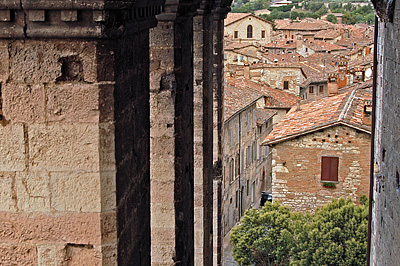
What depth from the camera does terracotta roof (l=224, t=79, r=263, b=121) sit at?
24.5 m

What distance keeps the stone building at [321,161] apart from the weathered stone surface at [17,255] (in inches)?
647

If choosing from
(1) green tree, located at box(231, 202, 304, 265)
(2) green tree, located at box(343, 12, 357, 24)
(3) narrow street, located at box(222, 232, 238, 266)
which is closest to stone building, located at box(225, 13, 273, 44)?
(2) green tree, located at box(343, 12, 357, 24)

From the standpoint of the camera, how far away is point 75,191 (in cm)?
297

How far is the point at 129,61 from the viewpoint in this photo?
3.20m

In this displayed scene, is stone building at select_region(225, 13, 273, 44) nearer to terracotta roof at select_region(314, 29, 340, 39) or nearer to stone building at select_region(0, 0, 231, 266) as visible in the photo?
terracotta roof at select_region(314, 29, 340, 39)

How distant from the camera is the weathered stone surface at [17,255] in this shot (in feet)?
9.98

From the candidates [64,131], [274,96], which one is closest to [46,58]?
[64,131]

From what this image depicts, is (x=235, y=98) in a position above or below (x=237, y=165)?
above

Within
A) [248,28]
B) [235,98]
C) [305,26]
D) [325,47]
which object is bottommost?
[325,47]

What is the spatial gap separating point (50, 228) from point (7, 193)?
23 centimetres

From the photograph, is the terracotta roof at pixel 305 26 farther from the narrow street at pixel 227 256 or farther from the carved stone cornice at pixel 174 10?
the carved stone cornice at pixel 174 10

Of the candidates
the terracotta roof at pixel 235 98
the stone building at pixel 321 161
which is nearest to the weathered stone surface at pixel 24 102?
the stone building at pixel 321 161

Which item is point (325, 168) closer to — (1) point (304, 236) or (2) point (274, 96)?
(1) point (304, 236)

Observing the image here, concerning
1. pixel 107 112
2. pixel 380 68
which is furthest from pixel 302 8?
pixel 107 112
